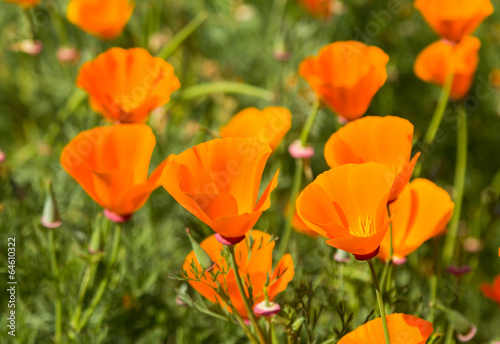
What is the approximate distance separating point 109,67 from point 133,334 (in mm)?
561

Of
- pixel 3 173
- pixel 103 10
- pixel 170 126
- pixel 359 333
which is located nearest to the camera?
pixel 359 333

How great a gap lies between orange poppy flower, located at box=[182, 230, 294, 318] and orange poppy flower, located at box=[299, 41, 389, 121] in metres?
0.26

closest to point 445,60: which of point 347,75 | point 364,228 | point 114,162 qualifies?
point 347,75

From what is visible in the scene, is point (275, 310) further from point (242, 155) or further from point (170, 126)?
point (170, 126)

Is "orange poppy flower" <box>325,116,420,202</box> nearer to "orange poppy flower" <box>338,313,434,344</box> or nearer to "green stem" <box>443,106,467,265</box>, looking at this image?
"orange poppy flower" <box>338,313,434,344</box>

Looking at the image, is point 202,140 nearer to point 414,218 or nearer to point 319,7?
point 414,218

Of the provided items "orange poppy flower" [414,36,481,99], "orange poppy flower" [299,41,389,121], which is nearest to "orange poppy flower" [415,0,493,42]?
"orange poppy flower" [414,36,481,99]

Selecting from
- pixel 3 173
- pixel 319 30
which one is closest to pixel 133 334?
pixel 3 173

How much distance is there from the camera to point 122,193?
0.78 metres

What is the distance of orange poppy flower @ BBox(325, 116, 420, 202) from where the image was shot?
2.35 feet

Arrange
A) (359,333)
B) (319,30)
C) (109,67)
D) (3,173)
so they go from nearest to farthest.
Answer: (359,333), (109,67), (3,173), (319,30)

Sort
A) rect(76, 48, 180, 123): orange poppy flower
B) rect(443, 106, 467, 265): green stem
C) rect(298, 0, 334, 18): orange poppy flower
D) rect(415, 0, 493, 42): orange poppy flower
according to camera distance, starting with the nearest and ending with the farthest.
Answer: rect(76, 48, 180, 123): orange poppy flower, rect(415, 0, 493, 42): orange poppy flower, rect(443, 106, 467, 265): green stem, rect(298, 0, 334, 18): orange poppy flower

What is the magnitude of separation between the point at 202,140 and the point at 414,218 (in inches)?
20.9

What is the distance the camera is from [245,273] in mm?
739
